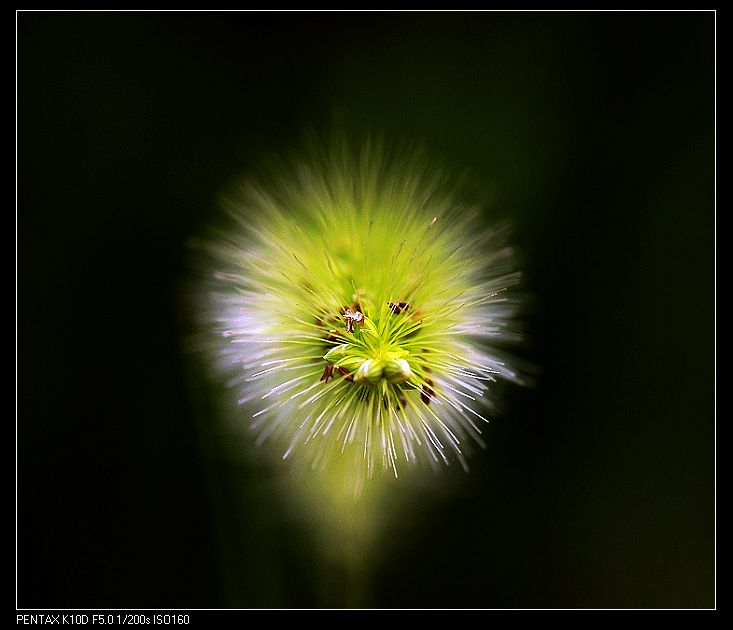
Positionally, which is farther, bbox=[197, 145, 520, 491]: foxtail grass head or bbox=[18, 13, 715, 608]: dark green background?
bbox=[18, 13, 715, 608]: dark green background

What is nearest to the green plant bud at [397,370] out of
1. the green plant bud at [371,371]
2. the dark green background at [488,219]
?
the green plant bud at [371,371]

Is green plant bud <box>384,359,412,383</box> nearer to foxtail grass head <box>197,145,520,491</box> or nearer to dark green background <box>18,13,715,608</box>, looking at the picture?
foxtail grass head <box>197,145,520,491</box>

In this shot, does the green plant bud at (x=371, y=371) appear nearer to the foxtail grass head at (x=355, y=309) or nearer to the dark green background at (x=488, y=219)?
the foxtail grass head at (x=355, y=309)

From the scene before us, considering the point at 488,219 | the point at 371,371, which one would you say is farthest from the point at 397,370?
the point at 488,219

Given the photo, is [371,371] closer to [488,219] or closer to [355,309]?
[355,309]

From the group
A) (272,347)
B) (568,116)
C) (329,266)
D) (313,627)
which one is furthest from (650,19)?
(313,627)

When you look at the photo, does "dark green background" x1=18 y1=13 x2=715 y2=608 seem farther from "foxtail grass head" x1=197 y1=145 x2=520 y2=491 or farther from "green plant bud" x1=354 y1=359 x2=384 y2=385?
"green plant bud" x1=354 y1=359 x2=384 y2=385

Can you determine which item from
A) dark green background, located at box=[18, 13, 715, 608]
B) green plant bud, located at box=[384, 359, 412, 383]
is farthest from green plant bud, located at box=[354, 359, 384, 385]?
dark green background, located at box=[18, 13, 715, 608]
